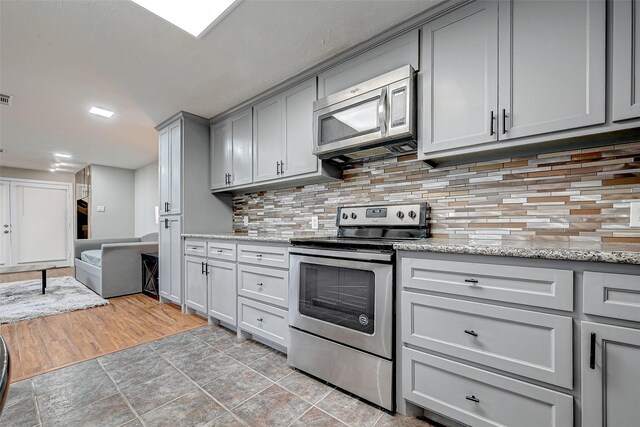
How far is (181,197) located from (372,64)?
250cm

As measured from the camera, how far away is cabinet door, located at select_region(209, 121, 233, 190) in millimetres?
3406

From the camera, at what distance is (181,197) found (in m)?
3.40

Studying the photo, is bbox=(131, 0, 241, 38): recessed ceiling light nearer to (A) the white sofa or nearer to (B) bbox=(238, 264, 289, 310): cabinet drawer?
(B) bbox=(238, 264, 289, 310): cabinet drawer

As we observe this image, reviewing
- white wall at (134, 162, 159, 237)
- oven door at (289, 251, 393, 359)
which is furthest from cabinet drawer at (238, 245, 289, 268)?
white wall at (134, 162, 159, 237)

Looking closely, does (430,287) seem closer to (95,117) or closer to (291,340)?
(291,340)

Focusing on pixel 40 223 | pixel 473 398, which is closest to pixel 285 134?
pixel 473 398

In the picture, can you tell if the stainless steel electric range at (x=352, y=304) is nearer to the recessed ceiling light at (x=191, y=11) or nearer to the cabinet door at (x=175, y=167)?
the recessed ceiling light at (x=191, y=11)

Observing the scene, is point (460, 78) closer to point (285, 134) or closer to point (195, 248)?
point (285, 134)

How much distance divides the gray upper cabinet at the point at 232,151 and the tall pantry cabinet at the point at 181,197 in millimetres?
147

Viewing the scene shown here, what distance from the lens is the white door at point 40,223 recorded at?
6461 millimetres

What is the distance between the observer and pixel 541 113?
1.48m

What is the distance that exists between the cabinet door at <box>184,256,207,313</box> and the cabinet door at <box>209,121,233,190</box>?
0.92 m

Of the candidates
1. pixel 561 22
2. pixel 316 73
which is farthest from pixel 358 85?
pixel 561 22

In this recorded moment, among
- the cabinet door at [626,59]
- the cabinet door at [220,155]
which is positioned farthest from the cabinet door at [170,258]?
the cabinet door at [626,59]
